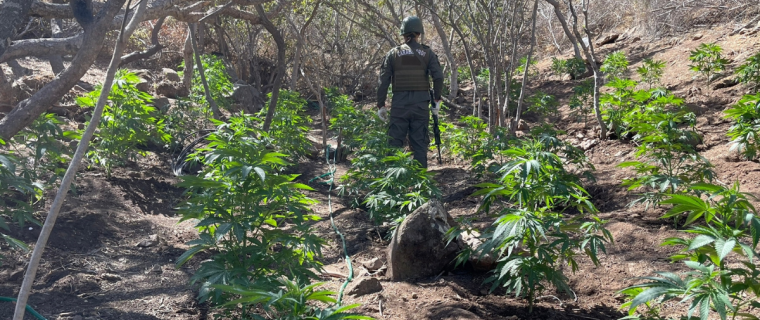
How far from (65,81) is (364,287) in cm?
197

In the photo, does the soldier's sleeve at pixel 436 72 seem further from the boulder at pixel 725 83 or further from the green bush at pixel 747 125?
the boulder at pixel 725 83

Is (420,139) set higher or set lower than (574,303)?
higher

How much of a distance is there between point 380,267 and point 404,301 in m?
0.76

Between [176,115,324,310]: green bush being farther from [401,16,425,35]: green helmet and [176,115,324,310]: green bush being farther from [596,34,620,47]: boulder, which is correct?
[596,34,620,47]: boulder

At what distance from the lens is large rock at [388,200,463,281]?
12.5 ft

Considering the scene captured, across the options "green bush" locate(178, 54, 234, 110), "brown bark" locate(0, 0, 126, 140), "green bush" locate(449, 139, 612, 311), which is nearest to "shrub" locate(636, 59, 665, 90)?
"green bush" locate(178, 54, 234, 110)

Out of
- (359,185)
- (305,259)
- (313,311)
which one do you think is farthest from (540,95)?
(313,311)

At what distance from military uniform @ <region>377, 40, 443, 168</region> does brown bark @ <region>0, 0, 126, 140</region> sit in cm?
374

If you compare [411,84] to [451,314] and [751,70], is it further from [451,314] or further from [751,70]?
[751,70]

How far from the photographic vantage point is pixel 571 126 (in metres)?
9.09

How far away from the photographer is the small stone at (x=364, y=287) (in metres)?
3.55

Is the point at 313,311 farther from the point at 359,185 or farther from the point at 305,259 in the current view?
the point at 359,185

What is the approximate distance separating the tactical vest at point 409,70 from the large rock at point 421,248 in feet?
8.91

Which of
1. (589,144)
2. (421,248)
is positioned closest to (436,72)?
(589,144)
